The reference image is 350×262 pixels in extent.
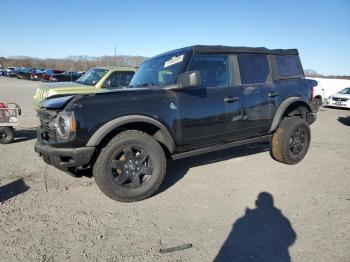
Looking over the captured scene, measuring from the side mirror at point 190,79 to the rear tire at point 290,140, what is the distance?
2264 mm

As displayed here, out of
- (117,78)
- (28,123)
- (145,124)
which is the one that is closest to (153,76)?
(145,124)

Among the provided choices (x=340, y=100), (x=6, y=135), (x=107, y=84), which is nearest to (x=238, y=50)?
(x=107, y=84)

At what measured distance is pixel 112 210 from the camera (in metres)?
3.85

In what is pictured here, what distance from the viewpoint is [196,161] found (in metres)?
5.91

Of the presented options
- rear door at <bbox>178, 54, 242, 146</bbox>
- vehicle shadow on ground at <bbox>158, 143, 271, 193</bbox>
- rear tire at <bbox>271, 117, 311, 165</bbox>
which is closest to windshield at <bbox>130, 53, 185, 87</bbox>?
rear door at <bbox>178, 54, 242, 146</bbox>

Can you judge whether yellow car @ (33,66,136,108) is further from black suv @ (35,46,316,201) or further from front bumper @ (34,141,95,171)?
front bumper @ (34,141,95,171)

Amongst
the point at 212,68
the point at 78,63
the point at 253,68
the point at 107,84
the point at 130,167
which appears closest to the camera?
the point at 130,167

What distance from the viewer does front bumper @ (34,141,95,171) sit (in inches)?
143

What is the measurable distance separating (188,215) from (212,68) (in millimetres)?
2294

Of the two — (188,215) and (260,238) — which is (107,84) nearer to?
(188,215)

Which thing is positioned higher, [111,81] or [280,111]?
A: [111,81]

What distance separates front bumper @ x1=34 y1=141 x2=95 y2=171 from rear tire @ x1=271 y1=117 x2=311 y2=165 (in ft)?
11.1

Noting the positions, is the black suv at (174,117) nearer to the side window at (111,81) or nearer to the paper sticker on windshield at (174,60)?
the paper sticker on windshield at (174,60)

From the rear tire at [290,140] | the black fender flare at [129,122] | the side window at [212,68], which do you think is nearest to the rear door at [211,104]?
the side window at [212,68]
